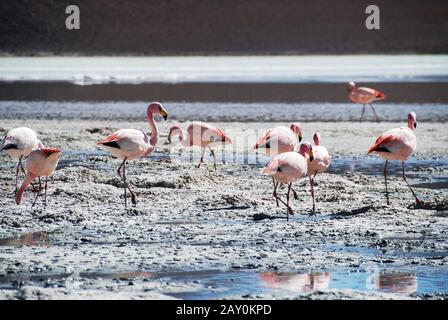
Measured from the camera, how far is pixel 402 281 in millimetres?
6633

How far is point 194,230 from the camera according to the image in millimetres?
8438

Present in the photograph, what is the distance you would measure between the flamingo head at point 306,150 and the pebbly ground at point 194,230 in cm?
54

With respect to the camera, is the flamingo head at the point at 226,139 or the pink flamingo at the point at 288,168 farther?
the flamingo head at the point at 226,139

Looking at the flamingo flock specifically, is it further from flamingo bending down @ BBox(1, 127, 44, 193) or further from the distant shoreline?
the distant shoreline

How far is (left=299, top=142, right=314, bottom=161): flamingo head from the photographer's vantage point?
937 cm

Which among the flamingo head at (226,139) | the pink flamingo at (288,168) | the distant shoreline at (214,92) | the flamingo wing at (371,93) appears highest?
the distant shoreline at (214,92)

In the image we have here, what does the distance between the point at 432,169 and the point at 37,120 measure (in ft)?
30.4

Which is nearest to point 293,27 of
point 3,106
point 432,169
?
point 3,106

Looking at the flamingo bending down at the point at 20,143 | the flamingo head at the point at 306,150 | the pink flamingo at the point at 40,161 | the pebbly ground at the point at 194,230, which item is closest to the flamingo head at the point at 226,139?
the pebbly ground at the point at 194,230

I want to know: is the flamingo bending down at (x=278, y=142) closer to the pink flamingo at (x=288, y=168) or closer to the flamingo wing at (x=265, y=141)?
the flamingo wing at (x=265, y=141)

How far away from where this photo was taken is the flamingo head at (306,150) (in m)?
9.37

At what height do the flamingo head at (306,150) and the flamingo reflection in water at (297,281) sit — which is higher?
the flamingo head at (306,150)

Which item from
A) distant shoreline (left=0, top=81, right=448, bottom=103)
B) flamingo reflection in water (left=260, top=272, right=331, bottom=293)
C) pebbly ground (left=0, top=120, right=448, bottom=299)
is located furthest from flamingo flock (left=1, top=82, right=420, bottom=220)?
distant shoreline (left=0, top=81, right=448, bottom=103)
